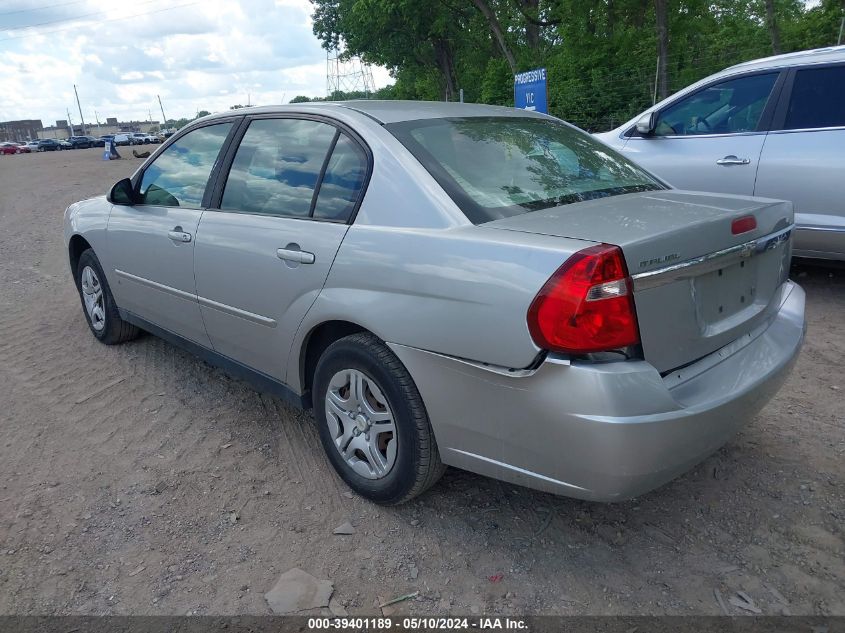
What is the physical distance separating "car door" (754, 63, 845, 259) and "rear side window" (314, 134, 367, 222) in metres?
3.64

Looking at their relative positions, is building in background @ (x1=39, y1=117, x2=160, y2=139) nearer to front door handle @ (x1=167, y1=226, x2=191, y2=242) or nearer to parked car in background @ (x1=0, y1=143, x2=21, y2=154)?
parked car in background @ (x1=0, y1=143, x2=21, y2=154)

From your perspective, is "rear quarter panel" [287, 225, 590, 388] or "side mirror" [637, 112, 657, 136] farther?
"side mirror" [637, 112, 657, 136]

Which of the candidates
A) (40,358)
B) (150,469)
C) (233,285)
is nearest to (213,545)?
(150,469)

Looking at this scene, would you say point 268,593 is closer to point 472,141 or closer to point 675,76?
point 472,141

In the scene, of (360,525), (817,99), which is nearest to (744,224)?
(360,525)

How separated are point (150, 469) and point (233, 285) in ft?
3.27

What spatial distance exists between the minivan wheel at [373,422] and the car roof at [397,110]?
1060 mm

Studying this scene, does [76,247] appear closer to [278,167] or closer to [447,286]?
[278,167]

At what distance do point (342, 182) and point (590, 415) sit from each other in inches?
60.3

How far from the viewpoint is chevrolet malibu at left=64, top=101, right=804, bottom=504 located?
214 cm

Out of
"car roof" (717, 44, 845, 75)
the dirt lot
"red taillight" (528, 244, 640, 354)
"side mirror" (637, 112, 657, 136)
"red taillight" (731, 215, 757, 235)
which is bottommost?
the dirt lot

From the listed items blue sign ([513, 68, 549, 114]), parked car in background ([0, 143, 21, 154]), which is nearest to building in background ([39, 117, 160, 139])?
parked car in background ([0, 143, 21, 154])

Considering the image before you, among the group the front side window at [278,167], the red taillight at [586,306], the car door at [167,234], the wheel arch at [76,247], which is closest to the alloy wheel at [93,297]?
the wheel arch at [76,247]

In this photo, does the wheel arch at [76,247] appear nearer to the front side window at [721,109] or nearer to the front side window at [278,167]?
the front side window at [278,167]
